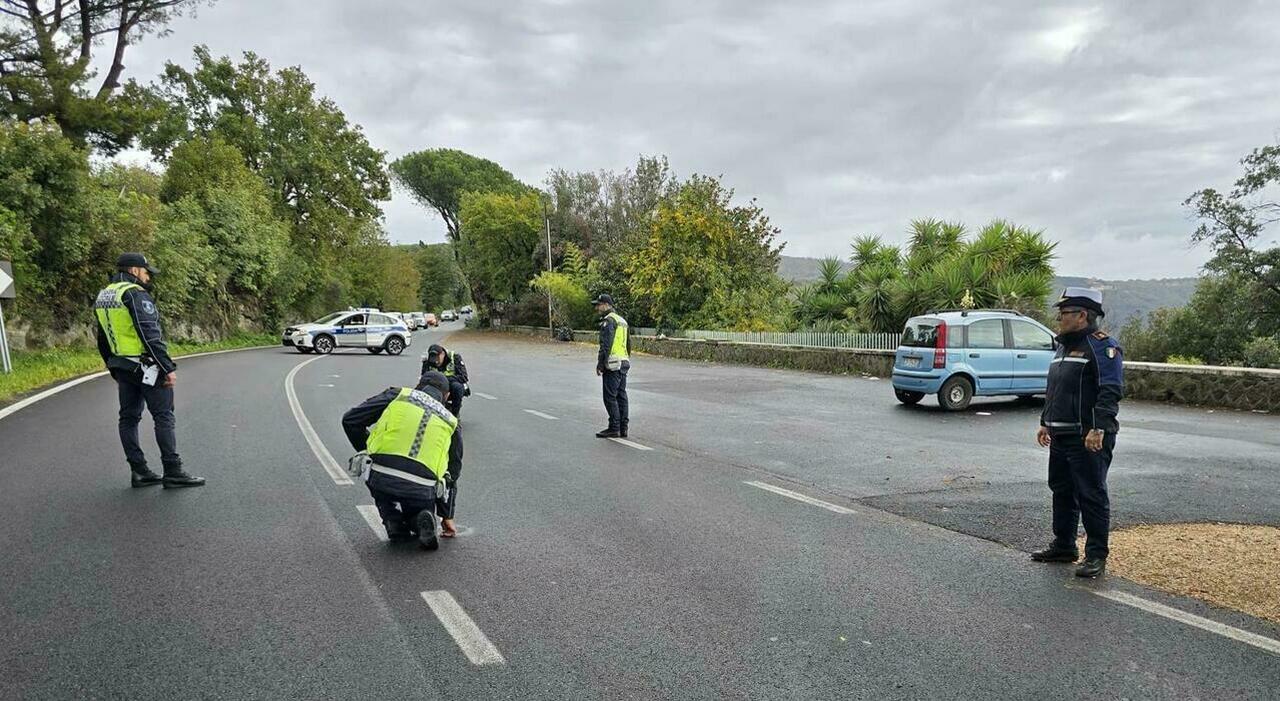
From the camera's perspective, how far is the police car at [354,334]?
1238 inches

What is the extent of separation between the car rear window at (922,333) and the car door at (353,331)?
927 inches

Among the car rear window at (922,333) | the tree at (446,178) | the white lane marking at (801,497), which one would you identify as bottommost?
the white lane marking at (801,497)

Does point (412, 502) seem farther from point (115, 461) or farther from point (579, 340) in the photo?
point (579, 340)

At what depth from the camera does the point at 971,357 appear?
1346cm

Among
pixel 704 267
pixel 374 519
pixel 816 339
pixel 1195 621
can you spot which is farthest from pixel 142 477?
pixel 704 267

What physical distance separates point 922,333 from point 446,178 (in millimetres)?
70222

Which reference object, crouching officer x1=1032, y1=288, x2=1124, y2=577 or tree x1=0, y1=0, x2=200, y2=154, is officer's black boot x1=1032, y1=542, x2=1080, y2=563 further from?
tree x1=0, y1=0, x2=200, y2=154

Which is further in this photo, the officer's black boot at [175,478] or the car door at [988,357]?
the car door at [988,357]

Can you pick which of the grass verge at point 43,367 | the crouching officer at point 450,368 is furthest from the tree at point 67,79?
the crouching officer at point 450,368

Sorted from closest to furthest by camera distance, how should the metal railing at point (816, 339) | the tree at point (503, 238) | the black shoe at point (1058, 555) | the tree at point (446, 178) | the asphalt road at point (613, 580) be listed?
the asphalt road at point (613, 580), the black shoe at point (1058, 555), the metal railing at point (816, 339), the tree at point (503, 238), the tree at point (446, 178)

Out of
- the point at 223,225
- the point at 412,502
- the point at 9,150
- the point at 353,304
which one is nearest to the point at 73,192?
the point at 9,150

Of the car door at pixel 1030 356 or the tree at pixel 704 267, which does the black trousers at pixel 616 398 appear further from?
the tree at pixel 704 267

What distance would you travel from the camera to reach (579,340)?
4400 centimetres

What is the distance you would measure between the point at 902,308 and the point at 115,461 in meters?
19.4
